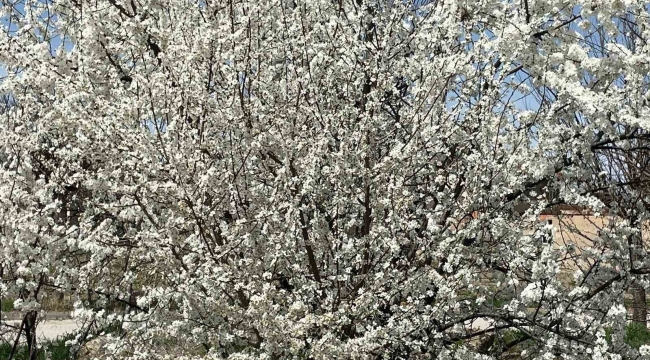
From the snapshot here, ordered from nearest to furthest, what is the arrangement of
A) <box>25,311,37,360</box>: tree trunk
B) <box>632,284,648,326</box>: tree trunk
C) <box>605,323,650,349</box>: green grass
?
<box>25,311,37,360</box>: tree trunk
<box>632,284,648,326</box>: tree trunk
<box>605,323,650,349</box>: green grass

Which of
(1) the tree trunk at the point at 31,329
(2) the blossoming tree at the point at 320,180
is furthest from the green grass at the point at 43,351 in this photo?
(2) the blossoming tree at the point at 320,180

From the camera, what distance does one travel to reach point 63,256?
4.61 metres

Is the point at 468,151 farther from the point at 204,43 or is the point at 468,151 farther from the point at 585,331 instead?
the point at 204,43

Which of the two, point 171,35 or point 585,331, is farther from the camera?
point 171,35

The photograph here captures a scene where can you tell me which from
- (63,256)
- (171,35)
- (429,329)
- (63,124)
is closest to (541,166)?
(429,329)

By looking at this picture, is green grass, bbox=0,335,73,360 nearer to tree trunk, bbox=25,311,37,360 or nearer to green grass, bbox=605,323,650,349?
tree trunk, bbox=25,311,37,360

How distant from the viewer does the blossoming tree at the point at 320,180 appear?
12.7 feet

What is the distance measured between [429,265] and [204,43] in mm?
2080

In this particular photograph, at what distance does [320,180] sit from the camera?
4262 millimetres

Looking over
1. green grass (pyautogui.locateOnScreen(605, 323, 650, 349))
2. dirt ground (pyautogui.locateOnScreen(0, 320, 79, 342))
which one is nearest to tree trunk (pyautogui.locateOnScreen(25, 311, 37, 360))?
dirt ground (pyautogui.locateOnScreen(0, 320, 79, 342))

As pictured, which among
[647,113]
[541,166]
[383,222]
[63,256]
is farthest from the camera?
[63,256]

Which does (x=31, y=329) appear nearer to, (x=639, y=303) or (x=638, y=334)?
(x=639, y=303)

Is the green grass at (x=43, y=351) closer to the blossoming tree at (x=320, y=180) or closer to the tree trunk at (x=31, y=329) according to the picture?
the tree trunk at (x=31, y=329)

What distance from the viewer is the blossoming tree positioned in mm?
3857
